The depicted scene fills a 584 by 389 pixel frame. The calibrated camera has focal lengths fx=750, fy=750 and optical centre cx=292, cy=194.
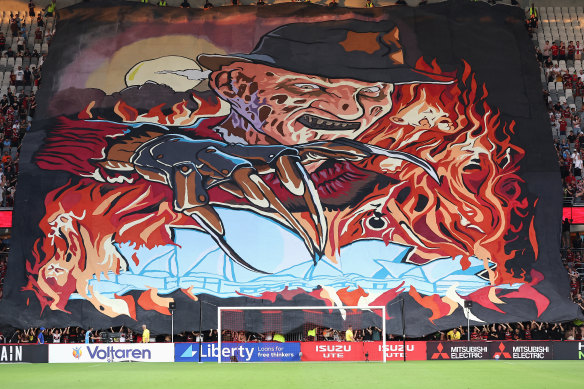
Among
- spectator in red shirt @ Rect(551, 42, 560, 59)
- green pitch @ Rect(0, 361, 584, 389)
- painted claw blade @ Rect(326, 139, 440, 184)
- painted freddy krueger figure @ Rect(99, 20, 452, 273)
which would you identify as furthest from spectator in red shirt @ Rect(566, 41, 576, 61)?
green pitch @ Rect(0, 361, 584, 389)

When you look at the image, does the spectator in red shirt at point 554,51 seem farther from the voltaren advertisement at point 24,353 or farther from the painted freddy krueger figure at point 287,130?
the voltaren advertisement at point 24,353

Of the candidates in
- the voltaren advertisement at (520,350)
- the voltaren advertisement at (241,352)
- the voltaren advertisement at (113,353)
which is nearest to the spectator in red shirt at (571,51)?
the voltaren advertisement at (520,350)

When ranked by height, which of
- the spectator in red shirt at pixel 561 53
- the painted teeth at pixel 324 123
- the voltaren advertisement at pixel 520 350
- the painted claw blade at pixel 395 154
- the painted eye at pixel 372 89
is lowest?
the voltaren advertisement at pixel 520 350

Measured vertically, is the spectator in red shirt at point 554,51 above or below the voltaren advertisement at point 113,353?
above

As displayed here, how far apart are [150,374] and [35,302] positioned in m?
16.4

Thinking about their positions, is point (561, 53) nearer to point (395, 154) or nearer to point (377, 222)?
point (395, 154)

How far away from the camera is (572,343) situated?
1103 inches

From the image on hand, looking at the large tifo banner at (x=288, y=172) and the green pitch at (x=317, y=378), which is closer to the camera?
the green pitch at (x=317, y=378)

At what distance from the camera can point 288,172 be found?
36500 mm

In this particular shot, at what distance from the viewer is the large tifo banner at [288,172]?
112 feet

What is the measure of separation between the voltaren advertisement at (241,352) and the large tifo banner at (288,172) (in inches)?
226

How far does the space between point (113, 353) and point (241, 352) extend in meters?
4.80

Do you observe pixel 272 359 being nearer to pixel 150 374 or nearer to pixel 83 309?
pixel 150 374

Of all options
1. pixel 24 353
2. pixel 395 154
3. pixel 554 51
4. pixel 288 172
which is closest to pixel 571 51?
pixel 554 51
